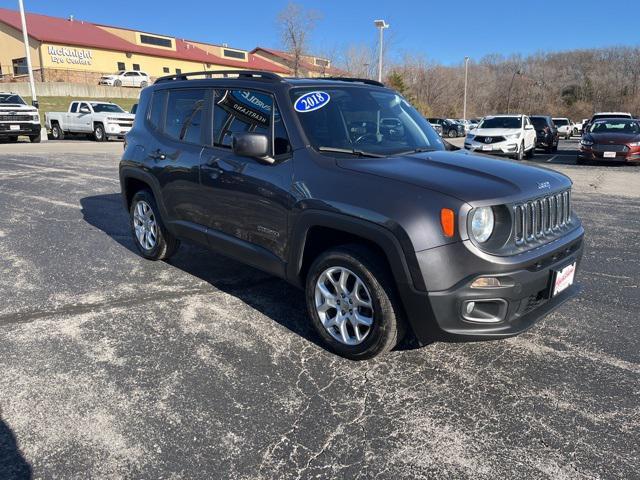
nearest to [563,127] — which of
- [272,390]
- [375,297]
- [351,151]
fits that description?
[351,151]

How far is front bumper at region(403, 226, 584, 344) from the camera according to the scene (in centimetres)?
279

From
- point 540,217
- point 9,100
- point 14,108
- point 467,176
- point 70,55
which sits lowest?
point 540,217

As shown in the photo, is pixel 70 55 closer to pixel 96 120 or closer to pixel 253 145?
pixel 96 120

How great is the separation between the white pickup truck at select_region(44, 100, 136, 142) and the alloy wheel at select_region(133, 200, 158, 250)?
59.4 ft

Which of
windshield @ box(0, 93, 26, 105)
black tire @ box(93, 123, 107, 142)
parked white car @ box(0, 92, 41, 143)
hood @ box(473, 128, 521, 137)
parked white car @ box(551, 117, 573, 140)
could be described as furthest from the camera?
parked white car @ box(551, 117, 573, 140)

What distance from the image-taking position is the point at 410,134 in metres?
4.12

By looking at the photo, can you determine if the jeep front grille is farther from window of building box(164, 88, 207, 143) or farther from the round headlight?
window of building box(164, 88, 207, 143)

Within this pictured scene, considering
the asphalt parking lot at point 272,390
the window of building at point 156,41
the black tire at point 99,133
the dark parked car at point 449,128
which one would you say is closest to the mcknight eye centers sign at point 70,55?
the window of building at point 156,41

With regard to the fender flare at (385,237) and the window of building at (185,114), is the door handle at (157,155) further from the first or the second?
the fender flare at (385,237)

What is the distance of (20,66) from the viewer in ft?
148

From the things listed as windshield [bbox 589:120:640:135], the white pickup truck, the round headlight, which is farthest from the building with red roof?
the round headlight

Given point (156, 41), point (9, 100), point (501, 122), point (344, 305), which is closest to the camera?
point (344, 305)

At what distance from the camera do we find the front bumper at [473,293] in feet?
9.16

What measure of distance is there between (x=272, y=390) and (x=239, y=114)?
2.19m
